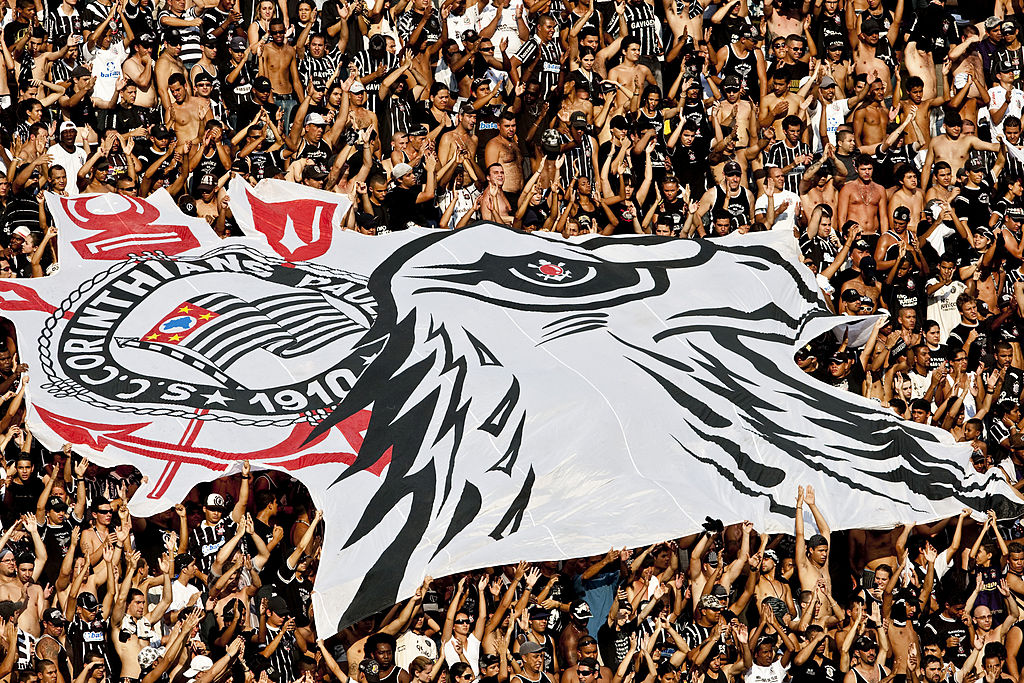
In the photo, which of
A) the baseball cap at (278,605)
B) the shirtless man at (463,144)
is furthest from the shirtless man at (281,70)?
the baseball cap at (278,605)

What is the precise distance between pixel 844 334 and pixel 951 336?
986 millimetres

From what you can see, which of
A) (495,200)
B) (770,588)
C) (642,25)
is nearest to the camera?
(770,588)

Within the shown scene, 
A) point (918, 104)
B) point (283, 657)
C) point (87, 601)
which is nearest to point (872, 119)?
point (918, 104)

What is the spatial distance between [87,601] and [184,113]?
3957 millimetres

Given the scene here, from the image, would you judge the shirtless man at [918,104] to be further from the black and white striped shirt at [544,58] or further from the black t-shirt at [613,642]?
the black t-shirt at [613,642]

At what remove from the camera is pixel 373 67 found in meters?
14.0

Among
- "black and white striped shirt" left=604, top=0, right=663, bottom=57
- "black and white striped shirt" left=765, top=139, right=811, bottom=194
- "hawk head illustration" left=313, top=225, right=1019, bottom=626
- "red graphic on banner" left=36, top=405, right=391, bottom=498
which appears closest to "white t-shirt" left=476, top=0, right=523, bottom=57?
"black and white striped shirt" left=604, top=0, right=663, bottom=57

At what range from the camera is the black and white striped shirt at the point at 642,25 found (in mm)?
14375

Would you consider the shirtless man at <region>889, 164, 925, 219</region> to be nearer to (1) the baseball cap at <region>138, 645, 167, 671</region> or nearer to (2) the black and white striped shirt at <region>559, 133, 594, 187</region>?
(2) the black and white striped shirt at <region>559, 133, 594, 187</region>

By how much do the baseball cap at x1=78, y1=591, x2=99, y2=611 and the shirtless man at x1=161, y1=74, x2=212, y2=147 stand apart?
3.65m

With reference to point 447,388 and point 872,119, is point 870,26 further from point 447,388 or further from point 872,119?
point 447,388

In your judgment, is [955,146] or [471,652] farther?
[955,146]

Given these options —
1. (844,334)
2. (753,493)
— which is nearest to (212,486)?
(753,493)

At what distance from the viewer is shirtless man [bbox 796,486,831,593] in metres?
12.0
